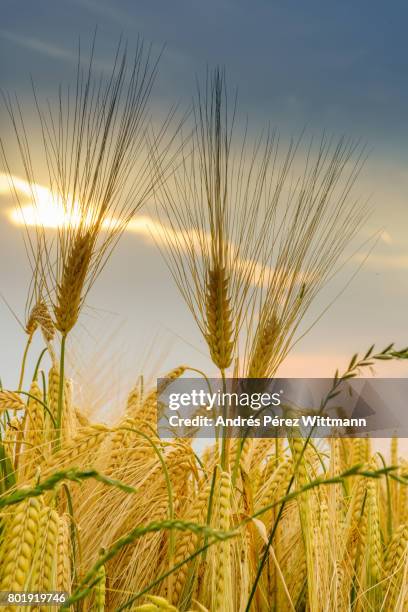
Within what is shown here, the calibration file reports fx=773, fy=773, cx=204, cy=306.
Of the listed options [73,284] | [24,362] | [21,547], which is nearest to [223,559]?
[21,547]

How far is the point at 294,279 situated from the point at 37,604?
99cm

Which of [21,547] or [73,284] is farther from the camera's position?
[73,284]

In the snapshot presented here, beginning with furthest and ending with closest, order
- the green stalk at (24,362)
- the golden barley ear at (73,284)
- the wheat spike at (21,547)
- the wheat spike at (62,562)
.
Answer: the green stalk at (24,362) → the golden barley ear at (73,284) → the wheat spike at (62,562) → the wheat spike at (21,547)

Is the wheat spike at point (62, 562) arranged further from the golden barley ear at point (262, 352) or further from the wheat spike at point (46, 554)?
the golden barley ear at point (262, 352)

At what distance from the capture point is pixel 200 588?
173 centimetres

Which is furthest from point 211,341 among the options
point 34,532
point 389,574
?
point 389,574

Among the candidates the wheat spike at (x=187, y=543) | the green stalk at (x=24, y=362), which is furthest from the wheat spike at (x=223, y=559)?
the green stalk at (x=24, y=362)

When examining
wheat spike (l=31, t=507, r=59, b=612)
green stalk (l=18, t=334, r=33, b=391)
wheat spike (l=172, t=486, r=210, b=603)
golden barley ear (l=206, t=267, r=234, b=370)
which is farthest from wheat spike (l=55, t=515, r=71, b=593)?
green stalk (l=18, t=334, r=33, b=391)

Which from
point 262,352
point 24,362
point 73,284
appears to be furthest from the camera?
point 24,362

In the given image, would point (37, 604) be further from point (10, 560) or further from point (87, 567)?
point (87, 567)

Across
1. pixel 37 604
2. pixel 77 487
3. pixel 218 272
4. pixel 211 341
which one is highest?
pixel 218 272

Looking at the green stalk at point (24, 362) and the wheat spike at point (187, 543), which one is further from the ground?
the green stalk at point (24, 362)

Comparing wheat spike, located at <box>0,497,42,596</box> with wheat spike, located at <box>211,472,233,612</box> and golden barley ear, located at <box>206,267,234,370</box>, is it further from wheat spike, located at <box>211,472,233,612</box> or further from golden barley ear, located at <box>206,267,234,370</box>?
golden barley ear, located at <box>206,267,234,370</box>

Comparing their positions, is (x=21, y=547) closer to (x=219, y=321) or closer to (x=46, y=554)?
(x=46, y=554)
